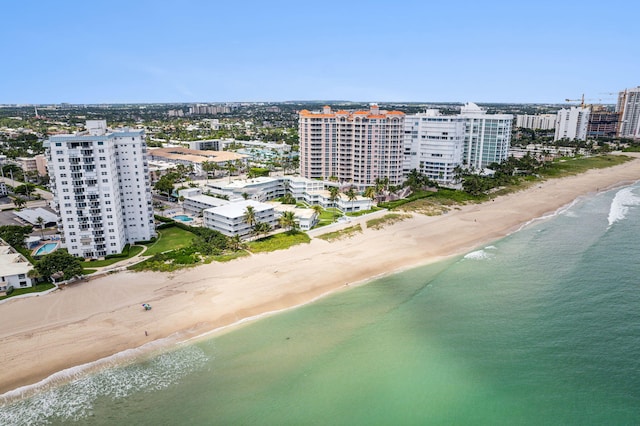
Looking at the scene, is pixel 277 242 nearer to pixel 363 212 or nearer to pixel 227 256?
pixel 227 256

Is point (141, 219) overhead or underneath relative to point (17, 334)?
overhead

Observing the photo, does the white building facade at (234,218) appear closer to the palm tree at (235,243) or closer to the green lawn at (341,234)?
the palm tree at (235,243)

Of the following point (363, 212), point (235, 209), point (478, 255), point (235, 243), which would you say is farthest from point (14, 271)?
point (478, 255)

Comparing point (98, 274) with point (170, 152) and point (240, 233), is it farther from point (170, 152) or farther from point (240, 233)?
point (170, 152)

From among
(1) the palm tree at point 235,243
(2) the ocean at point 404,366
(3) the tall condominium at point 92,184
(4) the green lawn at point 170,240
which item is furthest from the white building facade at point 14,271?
(1) the palm tree at point 235,243

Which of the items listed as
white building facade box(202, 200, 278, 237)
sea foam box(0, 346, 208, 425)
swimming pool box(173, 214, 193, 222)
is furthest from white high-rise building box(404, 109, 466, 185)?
sea foam box(0, 346, 208, 425)

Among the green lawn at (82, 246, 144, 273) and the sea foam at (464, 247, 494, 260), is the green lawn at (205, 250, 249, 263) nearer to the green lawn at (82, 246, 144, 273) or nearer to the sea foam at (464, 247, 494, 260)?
the green lawn at (82, 246, 144, 273)

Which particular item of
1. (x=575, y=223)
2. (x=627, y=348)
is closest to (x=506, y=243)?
(x=575, y=223)
